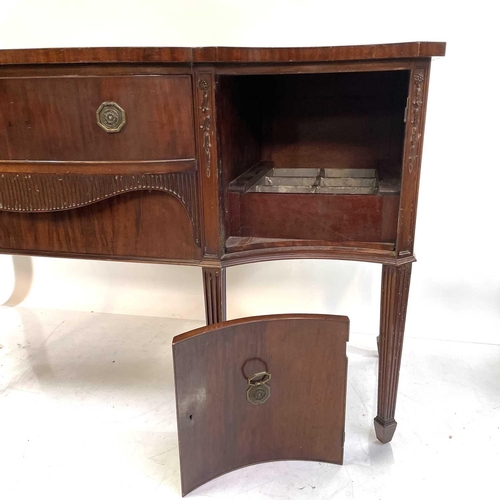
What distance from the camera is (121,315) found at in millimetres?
1927

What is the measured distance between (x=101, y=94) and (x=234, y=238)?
0.37 metres

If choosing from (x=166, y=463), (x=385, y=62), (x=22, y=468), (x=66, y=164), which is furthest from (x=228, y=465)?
(x=385, y=62)

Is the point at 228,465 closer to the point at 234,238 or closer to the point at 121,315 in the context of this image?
the point at 234,238

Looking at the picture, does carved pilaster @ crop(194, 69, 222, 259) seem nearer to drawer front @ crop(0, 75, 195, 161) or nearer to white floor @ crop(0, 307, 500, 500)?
drawer front @ crop(0, 75, 195, 161)

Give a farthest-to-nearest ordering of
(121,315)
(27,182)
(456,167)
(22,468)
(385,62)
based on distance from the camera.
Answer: (121,315)
(456,167)
(22,468)
(27,182)
(385,62)

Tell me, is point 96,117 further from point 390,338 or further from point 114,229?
point 390,338

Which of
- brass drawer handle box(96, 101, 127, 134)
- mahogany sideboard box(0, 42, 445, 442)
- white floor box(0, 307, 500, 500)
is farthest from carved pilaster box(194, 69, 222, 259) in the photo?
white floor box(0, 307, 500, 500)

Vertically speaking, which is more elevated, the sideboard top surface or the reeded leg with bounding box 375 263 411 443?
the sideboard top surface

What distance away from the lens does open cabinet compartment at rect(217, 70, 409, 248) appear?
3.34 ft

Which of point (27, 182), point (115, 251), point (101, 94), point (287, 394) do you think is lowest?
point (287, 394)

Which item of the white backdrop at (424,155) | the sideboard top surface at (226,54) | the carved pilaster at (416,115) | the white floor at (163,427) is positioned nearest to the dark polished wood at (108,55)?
the sideboard top surface at (226,54)

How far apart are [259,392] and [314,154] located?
23.5 inches

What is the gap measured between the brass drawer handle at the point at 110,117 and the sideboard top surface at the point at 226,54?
0.08 metres

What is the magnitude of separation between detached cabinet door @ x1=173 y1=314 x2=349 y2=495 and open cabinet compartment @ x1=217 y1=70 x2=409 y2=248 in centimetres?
19
